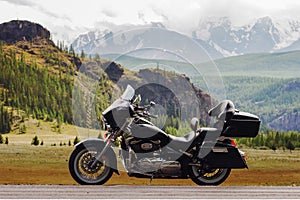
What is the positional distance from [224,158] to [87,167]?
2331 millimetres

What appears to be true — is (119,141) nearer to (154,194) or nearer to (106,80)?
(154,194)

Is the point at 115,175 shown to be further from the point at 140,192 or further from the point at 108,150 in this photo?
the point at 140,192

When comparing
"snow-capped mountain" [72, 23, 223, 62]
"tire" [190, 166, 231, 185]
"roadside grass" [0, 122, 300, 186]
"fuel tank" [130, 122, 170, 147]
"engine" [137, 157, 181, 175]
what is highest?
"snow-capped mountain" [72, 23, 223, 62]

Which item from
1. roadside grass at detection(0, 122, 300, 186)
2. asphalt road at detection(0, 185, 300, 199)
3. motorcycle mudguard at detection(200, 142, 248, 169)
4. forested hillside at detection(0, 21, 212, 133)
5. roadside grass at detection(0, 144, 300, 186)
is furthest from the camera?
roadside grass at detection(0, 144, 300, 186)

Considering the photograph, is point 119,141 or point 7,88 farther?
point 7,88

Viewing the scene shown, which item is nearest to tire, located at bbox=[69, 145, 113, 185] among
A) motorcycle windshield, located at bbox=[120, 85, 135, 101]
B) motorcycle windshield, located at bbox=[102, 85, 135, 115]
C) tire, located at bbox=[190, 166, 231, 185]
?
motorcycle windshield, located at bbox=[102, 85, 135, 115]

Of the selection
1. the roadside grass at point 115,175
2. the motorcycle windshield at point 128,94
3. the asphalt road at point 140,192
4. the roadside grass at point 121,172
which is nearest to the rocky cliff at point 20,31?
the roadside grass at point 115,175

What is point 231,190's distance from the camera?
322 inches

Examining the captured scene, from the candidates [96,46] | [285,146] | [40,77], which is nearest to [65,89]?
[40,77]

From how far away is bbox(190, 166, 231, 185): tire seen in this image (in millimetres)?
9070

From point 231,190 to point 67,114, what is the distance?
123ft

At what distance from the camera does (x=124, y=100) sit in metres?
8.90

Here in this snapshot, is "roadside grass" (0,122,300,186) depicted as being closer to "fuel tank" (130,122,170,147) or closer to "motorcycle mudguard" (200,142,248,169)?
"motorcycle mudguard" (200,142,248,169)

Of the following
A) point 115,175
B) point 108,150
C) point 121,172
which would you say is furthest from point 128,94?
point 115,175
